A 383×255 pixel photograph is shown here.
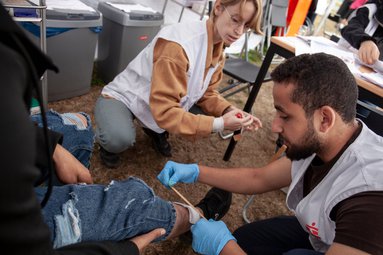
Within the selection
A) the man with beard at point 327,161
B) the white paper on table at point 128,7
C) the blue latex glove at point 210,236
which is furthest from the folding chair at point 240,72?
the blue latex glove at point 210,236

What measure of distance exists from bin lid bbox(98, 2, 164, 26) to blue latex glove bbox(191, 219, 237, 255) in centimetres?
162

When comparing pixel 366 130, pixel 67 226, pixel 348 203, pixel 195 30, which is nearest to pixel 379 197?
pixel 348 203

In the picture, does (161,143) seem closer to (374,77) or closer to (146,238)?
(146,238)

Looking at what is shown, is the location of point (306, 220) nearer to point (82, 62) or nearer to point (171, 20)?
point (82, 62)

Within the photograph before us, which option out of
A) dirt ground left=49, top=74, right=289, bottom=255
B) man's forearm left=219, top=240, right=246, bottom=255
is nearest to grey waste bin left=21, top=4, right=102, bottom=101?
dirt ground left=49, top=74, right=289, bottom=255

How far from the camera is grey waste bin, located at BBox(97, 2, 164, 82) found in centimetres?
216

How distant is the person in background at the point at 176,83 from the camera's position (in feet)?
4.50

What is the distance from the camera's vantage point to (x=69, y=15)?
1.80 meters

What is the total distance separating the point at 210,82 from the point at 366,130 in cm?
99

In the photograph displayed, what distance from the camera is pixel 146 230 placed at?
2.92 feet

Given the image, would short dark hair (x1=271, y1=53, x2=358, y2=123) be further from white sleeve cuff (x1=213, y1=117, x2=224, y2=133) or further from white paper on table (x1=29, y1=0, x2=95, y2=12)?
white paper on table (x1=29, y1=0, x2=95, y2=12)

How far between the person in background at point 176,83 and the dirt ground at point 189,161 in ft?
0.38

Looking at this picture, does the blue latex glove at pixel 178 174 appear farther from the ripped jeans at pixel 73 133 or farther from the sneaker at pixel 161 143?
the sneaker at pixel 161 143

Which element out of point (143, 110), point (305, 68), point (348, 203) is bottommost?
point (143, 110)
